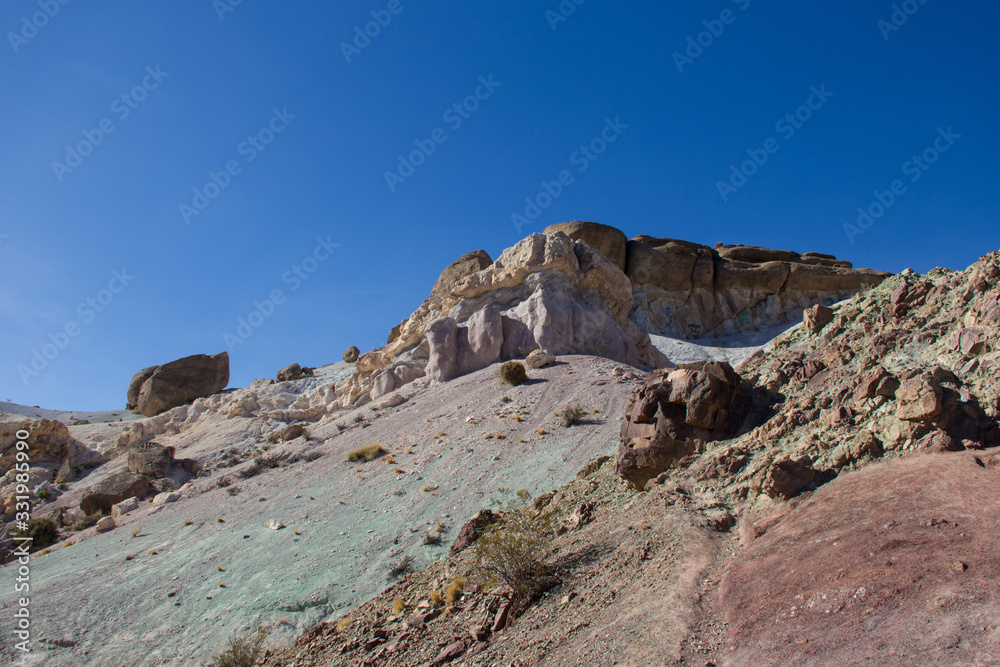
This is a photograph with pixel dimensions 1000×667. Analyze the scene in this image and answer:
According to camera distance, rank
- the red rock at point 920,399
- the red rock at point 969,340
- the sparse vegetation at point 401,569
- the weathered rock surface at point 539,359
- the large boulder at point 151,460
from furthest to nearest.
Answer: the weathered rock surface at point 539,359
the large boulder at point 151,460
the sparse vegetation at point 401,569
the red rock at point 969,340
the red rock at point 920,399

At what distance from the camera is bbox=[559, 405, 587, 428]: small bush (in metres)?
14.6

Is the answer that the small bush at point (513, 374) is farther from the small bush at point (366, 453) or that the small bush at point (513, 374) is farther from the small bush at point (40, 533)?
the small bush at point (40, 533)

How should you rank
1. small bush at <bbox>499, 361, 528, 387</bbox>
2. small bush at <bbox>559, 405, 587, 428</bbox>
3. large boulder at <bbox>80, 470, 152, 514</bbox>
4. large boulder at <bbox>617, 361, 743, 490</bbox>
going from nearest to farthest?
large boulder at <bbox>617, 361, 743, 490</bbox>
small bush at <bbox>559, 405, 587, 428</bbox>
large boulder at <bbox>80, 470, 152, 514</bbox>
small bush at <bbox>499, 361, 528, 387</bbox>

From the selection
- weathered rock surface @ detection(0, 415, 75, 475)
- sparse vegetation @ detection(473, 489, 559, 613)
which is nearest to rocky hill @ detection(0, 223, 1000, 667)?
sparse vegetation @ detection(473, 489, 559, 613)

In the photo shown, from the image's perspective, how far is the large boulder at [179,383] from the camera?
32188mm

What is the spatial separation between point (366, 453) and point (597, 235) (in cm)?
3274

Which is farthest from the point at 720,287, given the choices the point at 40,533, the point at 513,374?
the point at 40,533

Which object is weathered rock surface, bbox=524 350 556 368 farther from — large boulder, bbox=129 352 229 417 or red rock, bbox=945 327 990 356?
large boulder, bbox=129 352 229 417

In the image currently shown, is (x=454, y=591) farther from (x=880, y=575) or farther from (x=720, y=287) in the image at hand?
(x=720, y=287)

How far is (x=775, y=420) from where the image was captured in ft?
25.7

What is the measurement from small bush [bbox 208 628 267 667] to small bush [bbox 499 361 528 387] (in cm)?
1093

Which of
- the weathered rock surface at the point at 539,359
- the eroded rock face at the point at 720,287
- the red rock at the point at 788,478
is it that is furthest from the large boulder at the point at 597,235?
the red rock at the point at 788,478

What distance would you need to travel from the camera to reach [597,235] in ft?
146

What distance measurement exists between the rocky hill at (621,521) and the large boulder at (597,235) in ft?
87.2
